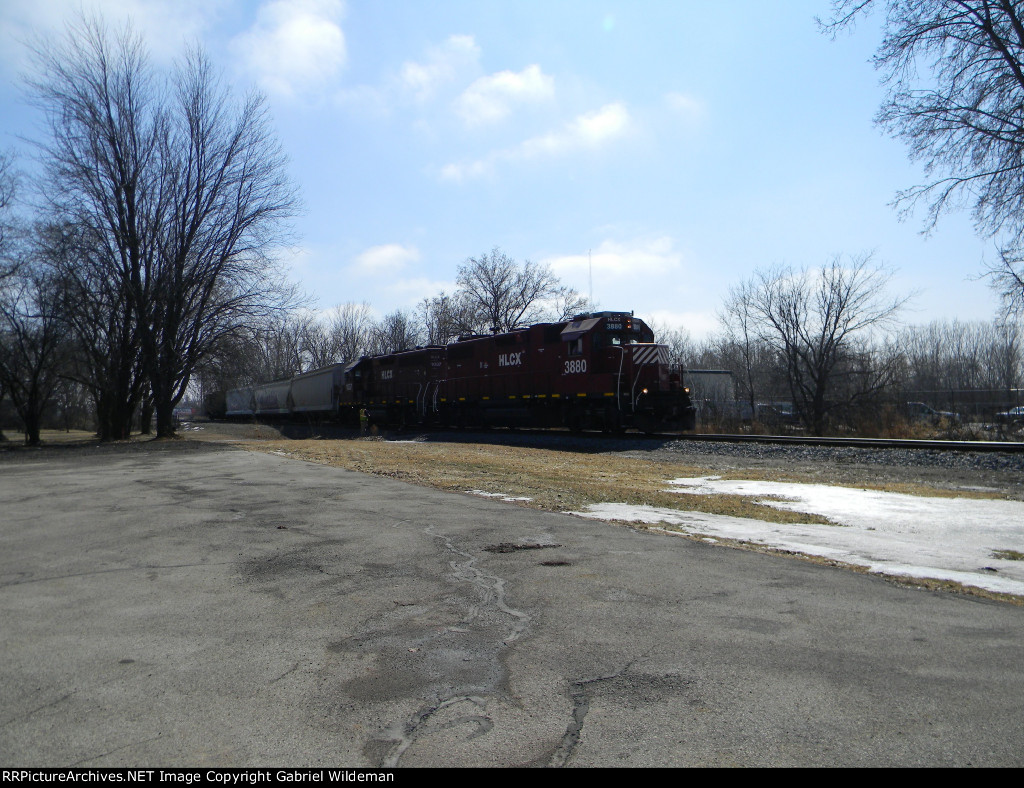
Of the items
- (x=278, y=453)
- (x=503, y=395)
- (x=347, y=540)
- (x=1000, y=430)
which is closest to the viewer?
(x=347, y=540)

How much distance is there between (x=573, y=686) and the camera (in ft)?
12.0

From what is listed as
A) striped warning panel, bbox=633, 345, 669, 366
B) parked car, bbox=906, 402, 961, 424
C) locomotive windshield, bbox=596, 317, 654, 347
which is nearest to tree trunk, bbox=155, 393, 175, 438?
locomotive windshield, bbox=596, 317, 654, 347

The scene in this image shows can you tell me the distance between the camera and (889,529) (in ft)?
28.9

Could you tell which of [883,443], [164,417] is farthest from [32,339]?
[883,443]

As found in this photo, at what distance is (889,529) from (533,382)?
20.1 metres

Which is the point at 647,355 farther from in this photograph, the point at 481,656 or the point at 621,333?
the point at 481,656

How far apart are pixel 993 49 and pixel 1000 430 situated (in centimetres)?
1214

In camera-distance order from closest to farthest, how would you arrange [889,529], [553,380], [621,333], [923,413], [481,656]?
[481,656], [889,529], [621,333], [553,380], [923,413]

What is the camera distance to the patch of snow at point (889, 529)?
21.8 ft

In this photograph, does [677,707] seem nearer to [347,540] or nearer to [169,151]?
[347,540]

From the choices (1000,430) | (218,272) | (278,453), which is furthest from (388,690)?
(218,272)

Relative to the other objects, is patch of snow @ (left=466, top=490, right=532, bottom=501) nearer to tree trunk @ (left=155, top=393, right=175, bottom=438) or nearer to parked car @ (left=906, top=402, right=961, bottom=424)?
tree trunk @ (left=155, top=393, right=175, bottom=438)

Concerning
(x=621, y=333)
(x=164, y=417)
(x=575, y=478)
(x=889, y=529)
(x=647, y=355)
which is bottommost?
(x=889, y=529)

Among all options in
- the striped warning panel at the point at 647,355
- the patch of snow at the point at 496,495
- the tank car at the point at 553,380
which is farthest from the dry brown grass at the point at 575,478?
the striped warning panel at the point at 647,355
